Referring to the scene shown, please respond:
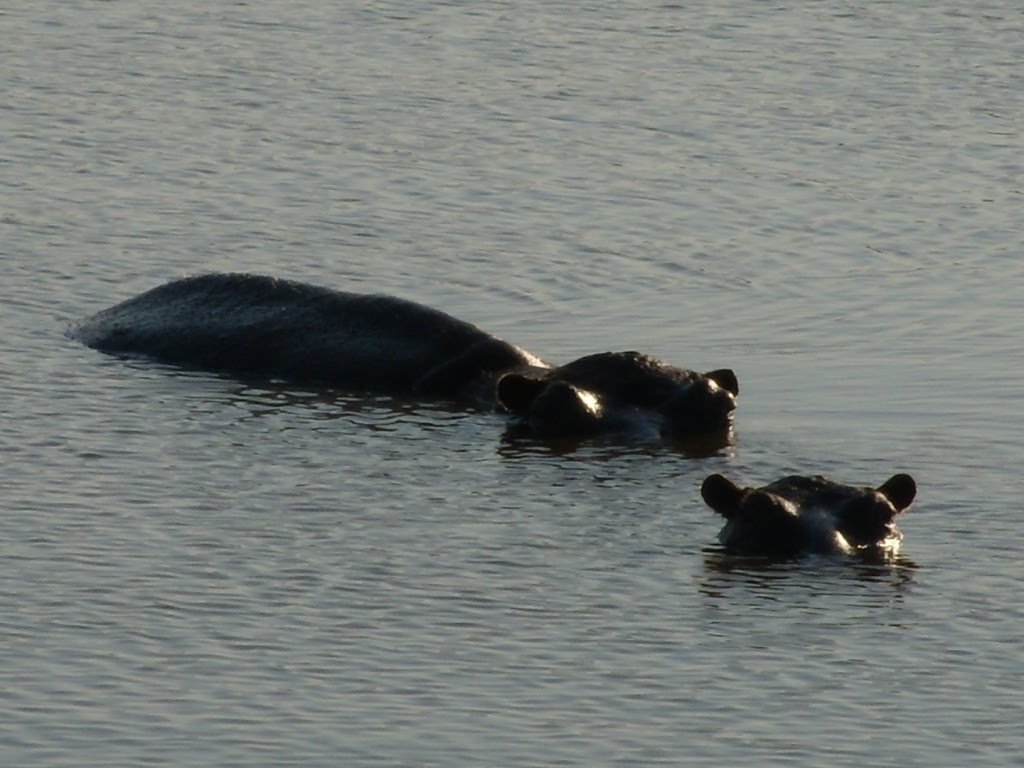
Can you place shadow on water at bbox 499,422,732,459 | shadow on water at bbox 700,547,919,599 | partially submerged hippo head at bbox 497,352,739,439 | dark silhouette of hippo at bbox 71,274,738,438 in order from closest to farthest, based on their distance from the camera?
1. shadow on water at bbox 700,547,919,599
2. shadow on water at bbox 499,422,732,459
3. partially submerged hippo head at bbox 497,352,739,439
4. dark silhouette of hippo at bbox 71,274,738,438

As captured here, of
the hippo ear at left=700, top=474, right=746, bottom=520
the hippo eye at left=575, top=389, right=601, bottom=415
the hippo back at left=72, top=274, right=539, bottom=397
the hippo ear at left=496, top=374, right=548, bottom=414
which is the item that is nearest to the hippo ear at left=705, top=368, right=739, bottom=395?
the hippo eye at left=575, top=389, right=601, bottom=415

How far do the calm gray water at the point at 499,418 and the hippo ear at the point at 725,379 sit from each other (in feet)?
0.92

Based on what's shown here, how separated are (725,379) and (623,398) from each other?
0.59 metres

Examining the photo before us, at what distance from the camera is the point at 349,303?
16.6m

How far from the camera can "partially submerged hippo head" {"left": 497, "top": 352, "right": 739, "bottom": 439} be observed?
1488 centimetres

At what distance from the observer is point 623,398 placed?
15125mm

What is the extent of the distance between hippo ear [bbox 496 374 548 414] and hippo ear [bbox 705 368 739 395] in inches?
37.4

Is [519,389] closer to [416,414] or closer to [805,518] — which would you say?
[416,414]

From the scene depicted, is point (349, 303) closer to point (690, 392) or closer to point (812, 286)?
point (690, 392)

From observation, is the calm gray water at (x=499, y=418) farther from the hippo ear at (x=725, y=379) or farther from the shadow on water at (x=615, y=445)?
the hippo ear at (x=725, y=379)

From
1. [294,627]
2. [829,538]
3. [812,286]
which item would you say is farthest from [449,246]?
[294,627]

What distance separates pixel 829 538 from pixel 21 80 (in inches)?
645

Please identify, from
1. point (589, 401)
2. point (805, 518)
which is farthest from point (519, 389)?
point (805, 518)

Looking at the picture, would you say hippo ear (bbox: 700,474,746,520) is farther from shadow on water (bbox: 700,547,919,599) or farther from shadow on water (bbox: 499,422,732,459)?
shadow on water (bbox: 499,422,732,459)
